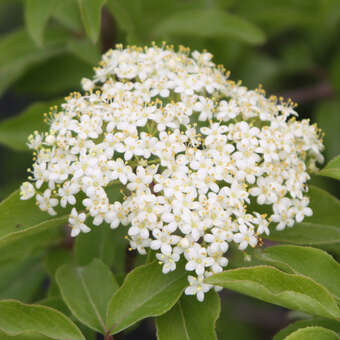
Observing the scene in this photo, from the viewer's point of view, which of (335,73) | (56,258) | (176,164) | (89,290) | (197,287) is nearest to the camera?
(197,287)

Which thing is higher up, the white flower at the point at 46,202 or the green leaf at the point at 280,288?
the white flower at the point at 46,202

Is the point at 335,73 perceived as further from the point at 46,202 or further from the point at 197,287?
the point at 46,202

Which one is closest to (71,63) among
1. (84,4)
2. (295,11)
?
(84,4)

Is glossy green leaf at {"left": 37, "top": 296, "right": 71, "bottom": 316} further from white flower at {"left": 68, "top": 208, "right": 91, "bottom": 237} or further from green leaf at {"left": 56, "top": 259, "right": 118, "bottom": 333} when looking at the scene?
white flower at {"left": 68, "top": 208, "right": 91, "bottom": 237}

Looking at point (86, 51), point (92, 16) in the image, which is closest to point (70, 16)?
point (86, 51)

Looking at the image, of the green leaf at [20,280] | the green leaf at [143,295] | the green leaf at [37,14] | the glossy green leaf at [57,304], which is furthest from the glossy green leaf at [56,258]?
the green leaf at [37,14]

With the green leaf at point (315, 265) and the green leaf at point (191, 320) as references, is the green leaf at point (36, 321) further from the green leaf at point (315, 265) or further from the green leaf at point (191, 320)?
the green leaf at point (315, 265)

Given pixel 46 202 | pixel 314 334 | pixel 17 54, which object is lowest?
pixel 314 334
